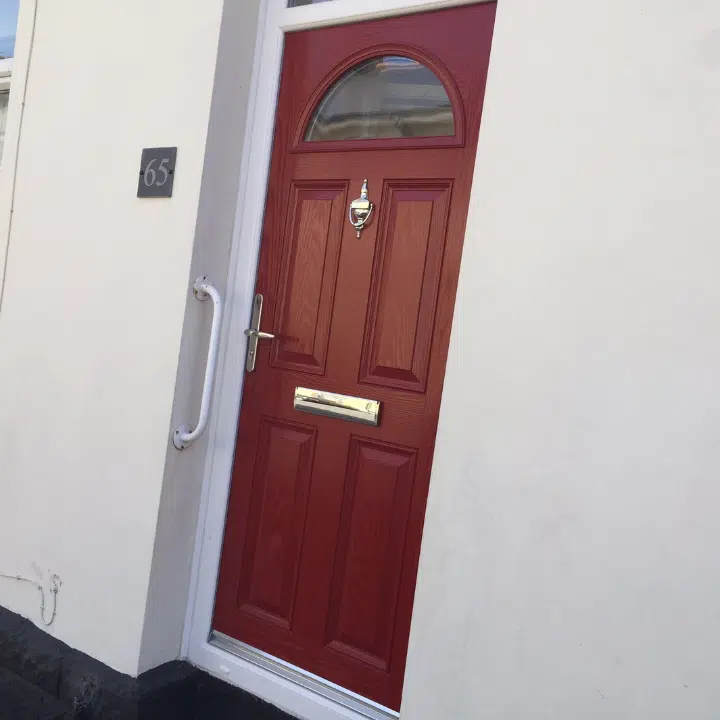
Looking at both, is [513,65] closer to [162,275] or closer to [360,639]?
[162,275]

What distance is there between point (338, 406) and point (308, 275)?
46cm

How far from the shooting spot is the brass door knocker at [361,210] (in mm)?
2231

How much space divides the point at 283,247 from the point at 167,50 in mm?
806

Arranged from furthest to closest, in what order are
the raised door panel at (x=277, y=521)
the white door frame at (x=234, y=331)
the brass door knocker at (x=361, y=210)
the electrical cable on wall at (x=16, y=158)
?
the electrical cable on wall at (x=16, y=158) < the white door frame at (x=234, y=331) < the raised door panel at (x=277, y=521) < the brass door knocker at (x=361, y=210)

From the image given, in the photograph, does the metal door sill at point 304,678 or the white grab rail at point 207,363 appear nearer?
the metal door sill at point 304,678

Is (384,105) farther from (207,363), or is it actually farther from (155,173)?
(207,363)

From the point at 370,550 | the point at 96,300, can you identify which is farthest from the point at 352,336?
the point at 96,300

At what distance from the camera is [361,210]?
224cm

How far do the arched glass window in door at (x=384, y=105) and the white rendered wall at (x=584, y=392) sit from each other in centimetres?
35

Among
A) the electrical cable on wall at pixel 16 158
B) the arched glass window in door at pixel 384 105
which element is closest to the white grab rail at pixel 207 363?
the arched glass window in door at pixel 384 105

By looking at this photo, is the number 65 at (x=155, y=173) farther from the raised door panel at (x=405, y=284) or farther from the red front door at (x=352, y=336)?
the raised door panel at (x=405, y=284)

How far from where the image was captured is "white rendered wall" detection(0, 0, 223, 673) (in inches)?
93.8

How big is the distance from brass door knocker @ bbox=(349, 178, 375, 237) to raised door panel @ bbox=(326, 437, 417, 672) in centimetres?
69

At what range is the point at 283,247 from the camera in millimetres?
2408
